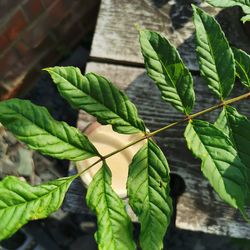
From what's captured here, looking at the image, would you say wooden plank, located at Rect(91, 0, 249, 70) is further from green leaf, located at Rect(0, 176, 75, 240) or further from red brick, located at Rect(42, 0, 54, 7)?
green leaf, located at Rect(0, 176, 75, 240)

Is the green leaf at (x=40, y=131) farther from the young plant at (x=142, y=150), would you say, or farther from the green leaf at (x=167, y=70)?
the green leaf at (x=167, y=70)

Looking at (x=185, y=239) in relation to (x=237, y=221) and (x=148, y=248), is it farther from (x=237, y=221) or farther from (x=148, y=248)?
(x=148, y=248)

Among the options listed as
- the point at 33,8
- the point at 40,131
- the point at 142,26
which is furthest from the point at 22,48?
the point at 40,131

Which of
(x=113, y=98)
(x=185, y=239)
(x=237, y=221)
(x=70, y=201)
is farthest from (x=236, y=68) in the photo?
(x=185, y=239)

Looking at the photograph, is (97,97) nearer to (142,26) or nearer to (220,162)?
(220,162)

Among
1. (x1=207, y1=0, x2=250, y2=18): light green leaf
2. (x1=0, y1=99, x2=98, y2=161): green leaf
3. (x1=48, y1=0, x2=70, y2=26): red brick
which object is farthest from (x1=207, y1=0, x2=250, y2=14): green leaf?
(x1=48, y1=0, x2=70, y2=26): red brick

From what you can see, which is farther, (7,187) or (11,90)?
(11,90)
